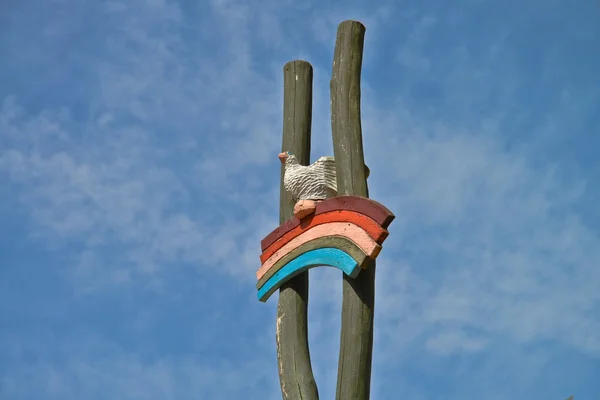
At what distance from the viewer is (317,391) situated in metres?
4.57

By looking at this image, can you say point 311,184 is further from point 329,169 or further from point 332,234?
point 332,234

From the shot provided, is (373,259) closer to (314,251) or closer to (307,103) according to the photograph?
(314,251)

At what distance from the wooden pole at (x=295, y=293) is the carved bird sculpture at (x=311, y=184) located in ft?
0.52

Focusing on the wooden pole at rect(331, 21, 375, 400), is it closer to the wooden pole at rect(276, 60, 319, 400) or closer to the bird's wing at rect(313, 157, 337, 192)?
the bird's wing at rect(313, 157, 337, 192)

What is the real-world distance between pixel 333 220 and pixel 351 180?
0.77 feet

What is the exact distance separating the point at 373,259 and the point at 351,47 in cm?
132

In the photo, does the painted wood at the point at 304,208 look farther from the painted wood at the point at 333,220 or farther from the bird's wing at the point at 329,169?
the bird's wing at the point at 329,169

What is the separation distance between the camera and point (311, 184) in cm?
482

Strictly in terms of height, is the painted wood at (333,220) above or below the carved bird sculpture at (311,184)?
below

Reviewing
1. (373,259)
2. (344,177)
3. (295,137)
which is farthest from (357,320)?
→ (295,137)

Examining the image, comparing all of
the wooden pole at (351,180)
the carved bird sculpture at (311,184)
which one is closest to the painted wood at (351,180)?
the wooden pole at (351,180)

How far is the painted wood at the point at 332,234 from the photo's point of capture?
430 cm

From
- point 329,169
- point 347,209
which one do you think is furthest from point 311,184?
point 347,209

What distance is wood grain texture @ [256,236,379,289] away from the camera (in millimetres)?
4328
